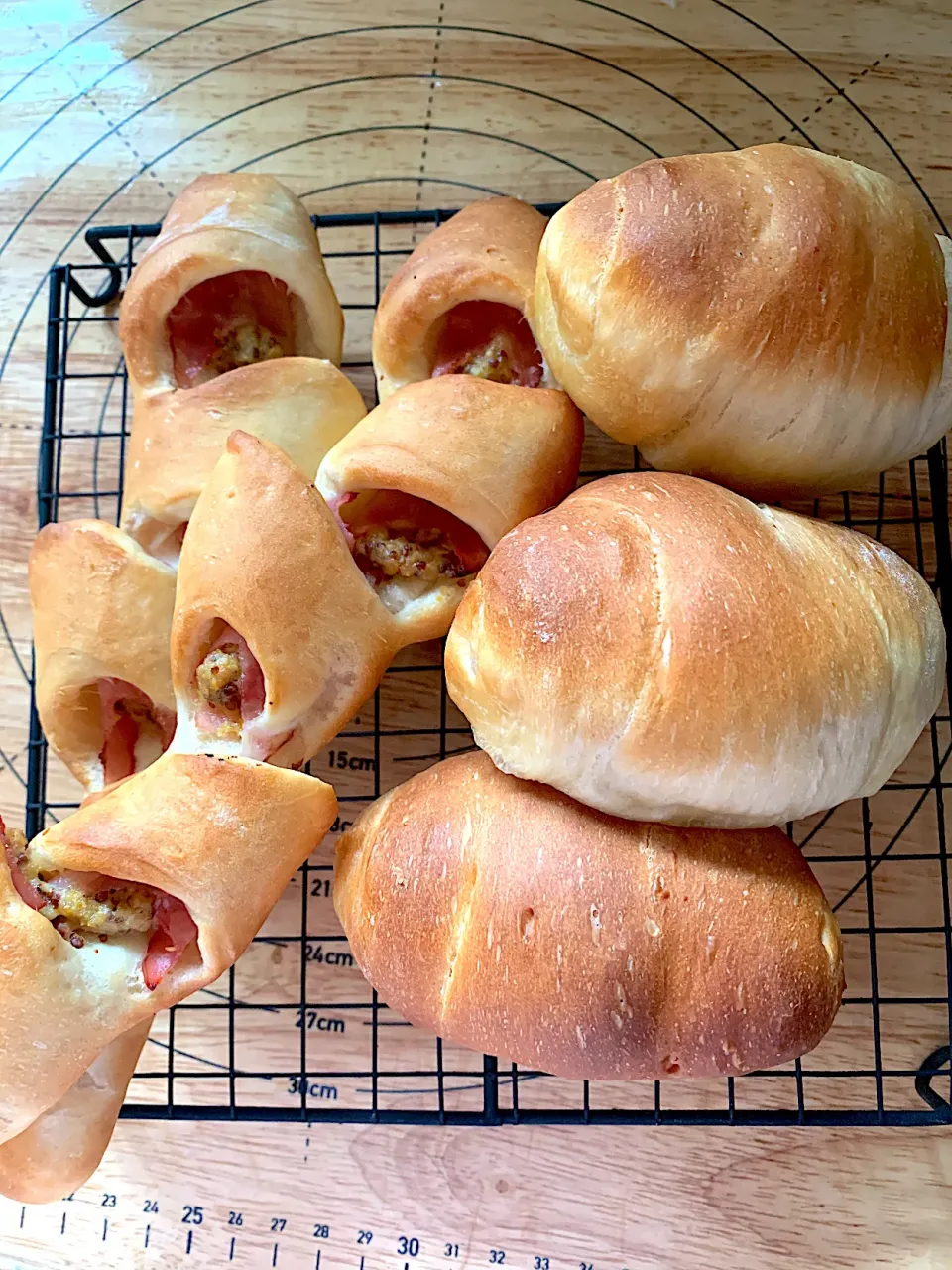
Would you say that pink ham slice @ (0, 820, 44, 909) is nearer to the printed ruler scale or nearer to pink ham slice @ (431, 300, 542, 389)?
the printed ruler scale

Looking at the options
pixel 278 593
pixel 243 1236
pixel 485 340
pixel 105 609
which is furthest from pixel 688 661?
pixel 243 1236

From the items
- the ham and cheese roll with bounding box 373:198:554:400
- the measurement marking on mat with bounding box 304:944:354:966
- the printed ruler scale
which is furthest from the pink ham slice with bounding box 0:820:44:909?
the ham and cheese roll with bounding box 373:198:554:400

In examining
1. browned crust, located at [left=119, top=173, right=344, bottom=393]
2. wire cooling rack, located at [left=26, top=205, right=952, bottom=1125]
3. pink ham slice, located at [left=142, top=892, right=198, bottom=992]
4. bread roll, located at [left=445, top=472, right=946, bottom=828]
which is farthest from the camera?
wire cooling rack, located at [left=26, top=205, right=952, bottom=1125]

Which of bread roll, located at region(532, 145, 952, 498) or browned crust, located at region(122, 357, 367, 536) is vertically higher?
bread roll, located at region(532, 145, 952, 498)

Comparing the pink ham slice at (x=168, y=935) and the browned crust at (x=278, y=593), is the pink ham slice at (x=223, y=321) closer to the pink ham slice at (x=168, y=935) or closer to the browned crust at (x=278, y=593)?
the browned crust at (x=278, y=593)

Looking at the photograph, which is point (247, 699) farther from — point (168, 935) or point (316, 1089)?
point (316, 1089)

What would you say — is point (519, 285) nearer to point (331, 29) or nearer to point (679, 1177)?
point (331, 29)
